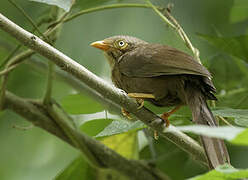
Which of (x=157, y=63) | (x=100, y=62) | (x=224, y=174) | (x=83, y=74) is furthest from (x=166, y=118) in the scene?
(x=100, y=62)

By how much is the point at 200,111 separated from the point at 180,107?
48 centimetres

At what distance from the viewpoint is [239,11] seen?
3.91 m

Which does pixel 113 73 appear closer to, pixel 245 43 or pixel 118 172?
pixel 118 172

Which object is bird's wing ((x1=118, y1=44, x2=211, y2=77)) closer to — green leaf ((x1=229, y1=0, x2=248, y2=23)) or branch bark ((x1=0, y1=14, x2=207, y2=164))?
branch bark ((x1=0, y1=14, x2=207, y2=164))

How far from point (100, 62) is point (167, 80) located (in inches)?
67.2

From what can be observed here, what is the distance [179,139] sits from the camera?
93.6 inches

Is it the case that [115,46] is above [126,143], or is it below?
above

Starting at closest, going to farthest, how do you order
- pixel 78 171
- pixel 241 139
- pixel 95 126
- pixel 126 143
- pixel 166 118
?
pixel 241 139 < pixel 166 118 < pixel 95 126 < pixel 78 171 < pixel 126 143

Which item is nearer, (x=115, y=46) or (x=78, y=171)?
(x=78, y=171)

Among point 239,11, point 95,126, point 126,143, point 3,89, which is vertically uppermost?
point 3,89

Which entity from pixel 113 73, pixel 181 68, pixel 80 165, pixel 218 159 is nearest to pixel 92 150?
pixel 80 165

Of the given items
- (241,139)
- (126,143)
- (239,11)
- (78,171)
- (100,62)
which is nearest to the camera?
(241,139)

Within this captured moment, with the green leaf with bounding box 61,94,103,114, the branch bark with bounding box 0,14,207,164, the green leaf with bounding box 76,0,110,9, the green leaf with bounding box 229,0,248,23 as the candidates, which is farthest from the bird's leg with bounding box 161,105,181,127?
the green leaf with bounding box 229,0,248,23

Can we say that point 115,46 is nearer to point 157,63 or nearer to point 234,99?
point 157,63
